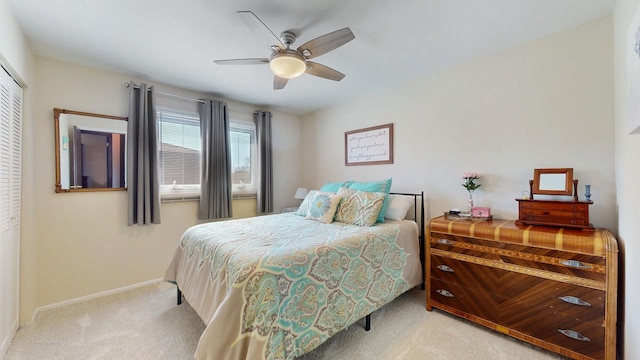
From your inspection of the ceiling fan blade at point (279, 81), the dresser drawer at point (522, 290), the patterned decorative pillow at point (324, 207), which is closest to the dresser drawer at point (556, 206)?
the dresser drawer at point (522, 290)

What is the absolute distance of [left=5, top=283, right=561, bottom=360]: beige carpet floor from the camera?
1687 mm

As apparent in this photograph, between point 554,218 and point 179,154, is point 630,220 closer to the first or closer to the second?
point 554,218

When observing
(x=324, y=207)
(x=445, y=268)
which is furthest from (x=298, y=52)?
A: (x=445, y=268)

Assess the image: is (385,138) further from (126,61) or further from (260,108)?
(126,61)

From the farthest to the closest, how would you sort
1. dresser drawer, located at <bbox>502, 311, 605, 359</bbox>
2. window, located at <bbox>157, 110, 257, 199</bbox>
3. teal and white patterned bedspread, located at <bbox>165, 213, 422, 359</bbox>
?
1. window, located at <bbox>157, 110, 257, 199</bbox>
2. dresser drawer, located at <bbox>502, 311, 605, 359</bbox>
3. teal and white patterned bedspread, located at <bbox>165, 213, 422, 359</bbox>

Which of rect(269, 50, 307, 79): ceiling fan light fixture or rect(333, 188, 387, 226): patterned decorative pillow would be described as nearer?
rect(269, 50, 307, 79): ceiling fan light fixture

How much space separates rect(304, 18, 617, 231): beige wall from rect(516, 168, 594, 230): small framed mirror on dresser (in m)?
0.14

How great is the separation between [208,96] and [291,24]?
1.99 metres

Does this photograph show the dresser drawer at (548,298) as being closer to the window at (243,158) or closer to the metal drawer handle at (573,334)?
the metal drawer handle at (573,334)

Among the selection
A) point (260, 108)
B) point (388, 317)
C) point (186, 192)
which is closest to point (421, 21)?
point (388, 317)

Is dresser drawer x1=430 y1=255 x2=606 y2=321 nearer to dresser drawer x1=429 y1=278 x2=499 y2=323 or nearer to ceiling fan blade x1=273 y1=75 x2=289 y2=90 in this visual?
dresser drawer x1=429 y1=278 x2=499 y2=323

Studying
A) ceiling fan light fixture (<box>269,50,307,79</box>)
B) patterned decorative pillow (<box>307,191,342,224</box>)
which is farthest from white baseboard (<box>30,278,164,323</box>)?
ceiling fan light fixture (<box>269,50,307,79</box>)

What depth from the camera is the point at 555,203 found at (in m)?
1.81

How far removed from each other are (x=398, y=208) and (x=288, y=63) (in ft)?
5.94
